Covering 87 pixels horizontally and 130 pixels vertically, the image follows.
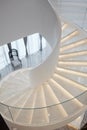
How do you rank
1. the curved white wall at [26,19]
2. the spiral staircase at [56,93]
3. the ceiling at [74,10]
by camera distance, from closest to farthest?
the spiral staircase at [56,93], the curved white wall at [26,19], the ceiling at [74,10]

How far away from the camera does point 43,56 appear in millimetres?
9820

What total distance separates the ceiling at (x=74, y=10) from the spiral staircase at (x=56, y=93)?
0.30 metres

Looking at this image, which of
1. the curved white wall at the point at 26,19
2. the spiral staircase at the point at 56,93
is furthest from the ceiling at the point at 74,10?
the curved white wall at the point at 26,19

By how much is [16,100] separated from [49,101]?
0.97 meters

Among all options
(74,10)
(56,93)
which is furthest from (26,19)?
(56,93)

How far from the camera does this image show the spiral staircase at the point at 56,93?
5.26 m

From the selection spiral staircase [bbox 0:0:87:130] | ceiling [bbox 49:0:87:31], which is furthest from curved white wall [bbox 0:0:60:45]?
ceiling [bbox 49:0:87:31]

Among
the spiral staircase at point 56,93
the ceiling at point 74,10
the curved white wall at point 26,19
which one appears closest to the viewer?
the spiral staircase at point 56,93

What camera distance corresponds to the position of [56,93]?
5746 mm

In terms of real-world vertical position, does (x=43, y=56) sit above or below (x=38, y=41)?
below

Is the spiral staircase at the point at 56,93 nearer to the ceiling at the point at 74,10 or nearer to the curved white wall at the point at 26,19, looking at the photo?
the ceiling at the point at 74,10

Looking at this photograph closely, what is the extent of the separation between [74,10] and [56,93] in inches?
135

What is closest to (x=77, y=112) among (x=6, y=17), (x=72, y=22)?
(x=72, y=22)

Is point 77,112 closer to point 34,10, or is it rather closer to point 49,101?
point 49,101
